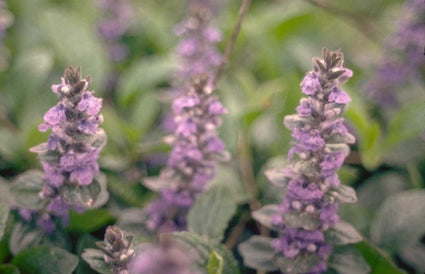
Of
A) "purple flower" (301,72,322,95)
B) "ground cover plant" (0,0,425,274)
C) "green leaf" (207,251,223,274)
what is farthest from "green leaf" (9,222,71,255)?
"purple flower" (301,72,322,95)

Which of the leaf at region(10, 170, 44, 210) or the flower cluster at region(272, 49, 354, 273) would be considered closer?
the flower cluster at region(272, 49, 354, 273)

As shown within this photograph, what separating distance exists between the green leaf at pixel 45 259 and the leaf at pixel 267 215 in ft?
2.60

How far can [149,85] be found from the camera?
11.6 ft

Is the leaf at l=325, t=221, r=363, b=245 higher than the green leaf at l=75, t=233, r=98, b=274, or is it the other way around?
the leaf at l=325, t=221, r=363, b=245

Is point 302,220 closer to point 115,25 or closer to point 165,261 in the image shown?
point 165,261

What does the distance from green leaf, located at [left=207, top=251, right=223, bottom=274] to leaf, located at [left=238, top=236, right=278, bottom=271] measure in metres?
0.29

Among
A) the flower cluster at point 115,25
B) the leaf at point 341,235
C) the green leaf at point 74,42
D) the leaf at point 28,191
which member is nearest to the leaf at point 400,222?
the leaf at point 341,235

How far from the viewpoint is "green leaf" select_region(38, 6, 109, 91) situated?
3.53 metres

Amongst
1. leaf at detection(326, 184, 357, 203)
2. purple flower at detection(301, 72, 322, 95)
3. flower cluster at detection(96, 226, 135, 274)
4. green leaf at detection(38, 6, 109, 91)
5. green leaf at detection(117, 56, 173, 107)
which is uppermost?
green leaf at detection(38, 6, 109, 91)

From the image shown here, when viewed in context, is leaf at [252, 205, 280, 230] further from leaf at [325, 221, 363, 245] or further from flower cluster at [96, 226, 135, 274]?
flower cluster at [96, 226, 135, 274]

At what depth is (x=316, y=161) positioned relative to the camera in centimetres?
189

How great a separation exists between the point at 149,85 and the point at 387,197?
71.0 inches

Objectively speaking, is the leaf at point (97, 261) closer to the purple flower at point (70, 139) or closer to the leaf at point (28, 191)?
the purple flower at point (70, 139)

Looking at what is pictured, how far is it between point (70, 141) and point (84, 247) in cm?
54
